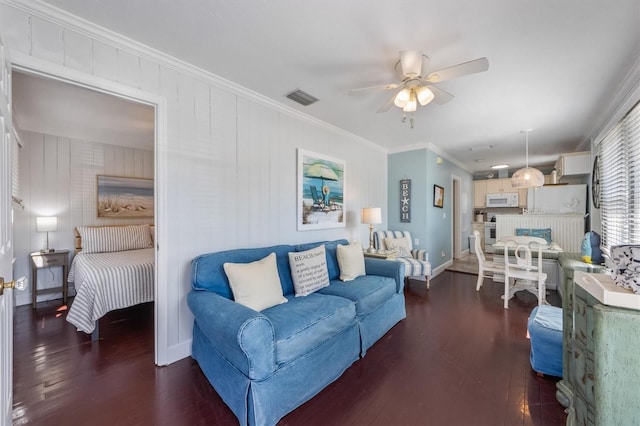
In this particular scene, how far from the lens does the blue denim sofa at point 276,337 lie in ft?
4.72

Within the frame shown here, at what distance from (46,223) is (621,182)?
23.0 feet

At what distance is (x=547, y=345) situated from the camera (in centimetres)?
189

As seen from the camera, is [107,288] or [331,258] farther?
[331,258]

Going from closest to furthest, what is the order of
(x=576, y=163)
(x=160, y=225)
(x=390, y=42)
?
(x=390, y=42)
(x=160, y=225)
(x=576, y=163)

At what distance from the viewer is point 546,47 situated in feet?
6.28

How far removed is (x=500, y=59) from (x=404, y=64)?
0.85m

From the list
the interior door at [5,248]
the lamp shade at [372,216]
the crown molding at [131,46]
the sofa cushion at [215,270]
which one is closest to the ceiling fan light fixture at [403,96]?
the crown molding at [131,46]

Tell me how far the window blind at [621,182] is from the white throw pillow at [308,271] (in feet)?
9.26

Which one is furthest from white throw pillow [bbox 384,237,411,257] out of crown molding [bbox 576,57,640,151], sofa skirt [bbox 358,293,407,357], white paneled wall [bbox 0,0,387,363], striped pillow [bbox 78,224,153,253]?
striped pillow [bbox 78,224,153,253]

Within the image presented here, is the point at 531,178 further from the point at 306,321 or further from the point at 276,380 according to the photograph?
the point at 276,380

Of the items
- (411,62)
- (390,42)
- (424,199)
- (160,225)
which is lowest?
(160,225)

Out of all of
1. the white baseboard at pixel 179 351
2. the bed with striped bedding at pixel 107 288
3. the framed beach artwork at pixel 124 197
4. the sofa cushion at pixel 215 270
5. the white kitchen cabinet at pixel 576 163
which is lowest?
the white baseboard at pixel 179 351

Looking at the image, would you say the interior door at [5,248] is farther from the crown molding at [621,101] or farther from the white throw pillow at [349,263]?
the crown molding at [621,101]

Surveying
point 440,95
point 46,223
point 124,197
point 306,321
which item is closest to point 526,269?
A: point 440,95
